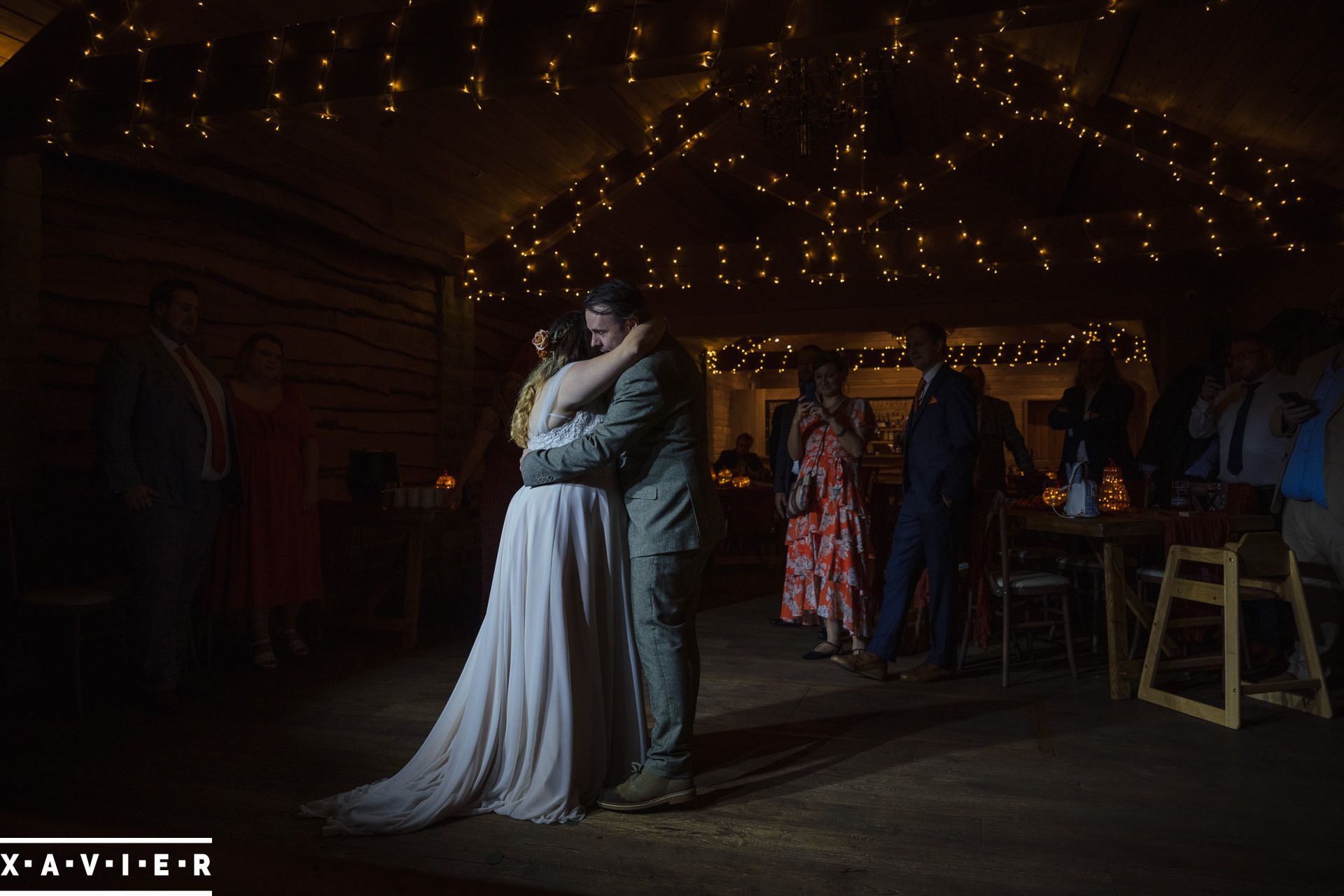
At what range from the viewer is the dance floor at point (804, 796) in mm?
2105

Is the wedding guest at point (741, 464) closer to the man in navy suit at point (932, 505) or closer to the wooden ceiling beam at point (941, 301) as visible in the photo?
the wooden ceiling beam at point (941, 301)

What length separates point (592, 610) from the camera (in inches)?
98.8

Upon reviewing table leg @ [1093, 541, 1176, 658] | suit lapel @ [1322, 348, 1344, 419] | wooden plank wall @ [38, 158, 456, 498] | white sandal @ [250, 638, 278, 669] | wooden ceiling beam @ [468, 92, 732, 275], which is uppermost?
wooden ceiling beam @ [468, 92, 732, 275]

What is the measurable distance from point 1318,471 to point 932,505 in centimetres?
166

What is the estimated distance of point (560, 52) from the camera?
12.3ft

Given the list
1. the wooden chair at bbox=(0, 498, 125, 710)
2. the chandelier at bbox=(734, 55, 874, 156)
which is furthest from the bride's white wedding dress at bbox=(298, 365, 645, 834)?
the chandelier at bbox=(734, 55, 874, 156)

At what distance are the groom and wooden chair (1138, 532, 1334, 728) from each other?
225 cm

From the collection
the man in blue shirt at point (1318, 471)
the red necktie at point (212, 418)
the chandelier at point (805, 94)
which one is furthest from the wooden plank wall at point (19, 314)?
the man in blue shirt at point (1318, 471)

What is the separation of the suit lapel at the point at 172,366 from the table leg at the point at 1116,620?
13.3ft

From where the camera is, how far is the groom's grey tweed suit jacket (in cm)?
245

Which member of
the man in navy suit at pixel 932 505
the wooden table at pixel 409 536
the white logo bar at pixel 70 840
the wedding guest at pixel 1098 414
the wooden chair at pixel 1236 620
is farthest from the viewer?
the wedding guest at pixel 1098 414

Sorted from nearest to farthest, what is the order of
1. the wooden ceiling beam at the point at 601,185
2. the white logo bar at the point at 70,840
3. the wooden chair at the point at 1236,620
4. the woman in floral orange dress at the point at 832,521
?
the white logo bar at the point at 70,840, the wooden chair at the point at 1236,620, the woman in floral orange dress at the point at 832,521, the wooden ceiling beam at the point at 601,185

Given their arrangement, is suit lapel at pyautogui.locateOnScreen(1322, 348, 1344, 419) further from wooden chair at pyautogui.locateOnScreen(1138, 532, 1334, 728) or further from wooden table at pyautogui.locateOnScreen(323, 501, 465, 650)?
wooden table at pyautogui.locateOnScreen(323, 501, 465, 650)

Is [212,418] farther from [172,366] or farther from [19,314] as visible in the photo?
[19,314]
